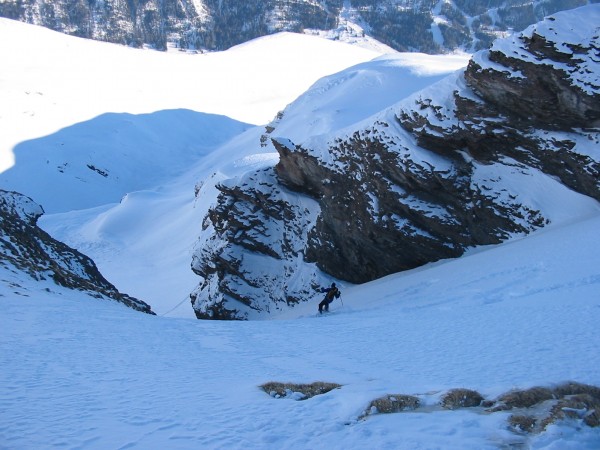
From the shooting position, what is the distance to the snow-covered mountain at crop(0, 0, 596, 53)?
112125mm

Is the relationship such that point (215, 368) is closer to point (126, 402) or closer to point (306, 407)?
point (126, 402)

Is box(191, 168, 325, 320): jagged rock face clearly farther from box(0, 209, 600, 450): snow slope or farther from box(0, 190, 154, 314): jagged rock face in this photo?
box(0, 209, 600, 450): snow slope

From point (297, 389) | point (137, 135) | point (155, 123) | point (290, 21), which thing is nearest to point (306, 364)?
point (297, 389)

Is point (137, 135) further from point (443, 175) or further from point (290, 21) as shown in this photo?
point (290, 21)

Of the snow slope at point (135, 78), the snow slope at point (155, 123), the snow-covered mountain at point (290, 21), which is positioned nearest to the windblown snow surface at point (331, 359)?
the snow slope at point (155, 123)

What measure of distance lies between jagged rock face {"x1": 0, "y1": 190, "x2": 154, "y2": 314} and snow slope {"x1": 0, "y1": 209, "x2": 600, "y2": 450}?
1170mm

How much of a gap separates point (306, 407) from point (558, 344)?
3.81m

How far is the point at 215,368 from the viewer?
8.03 meters

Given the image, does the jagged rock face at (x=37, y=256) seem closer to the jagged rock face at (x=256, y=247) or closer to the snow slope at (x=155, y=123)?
the jagged rock face at (x=256, y=247)

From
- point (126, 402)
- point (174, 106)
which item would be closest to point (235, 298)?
point (126, 402)

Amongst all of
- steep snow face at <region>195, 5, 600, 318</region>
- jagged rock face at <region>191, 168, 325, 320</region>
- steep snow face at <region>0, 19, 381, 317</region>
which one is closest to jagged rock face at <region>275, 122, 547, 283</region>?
steep snow face at <region>195, 5, 600, 318</region>

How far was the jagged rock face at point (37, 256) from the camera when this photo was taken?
47.2 feet

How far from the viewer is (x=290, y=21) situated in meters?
120

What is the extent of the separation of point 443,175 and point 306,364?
37.8 ft
